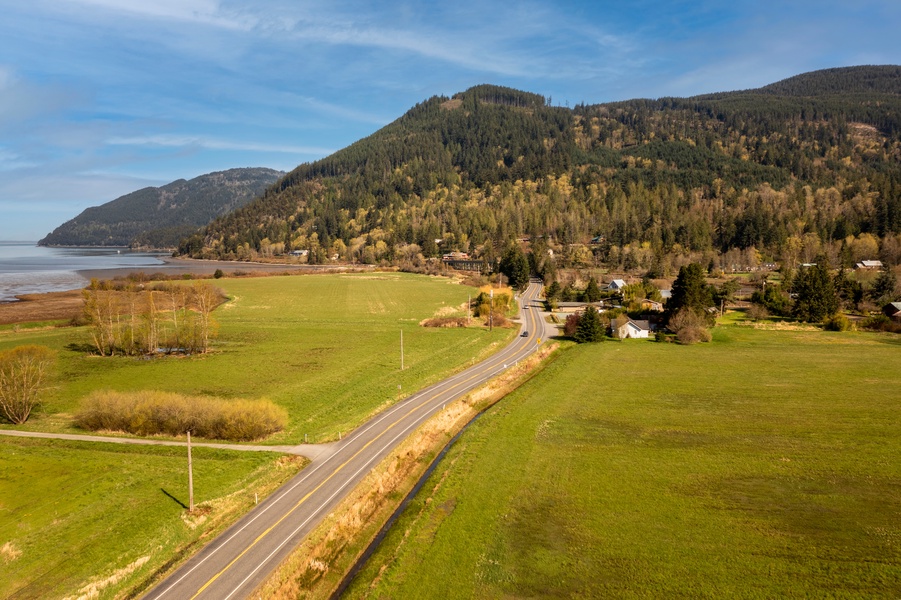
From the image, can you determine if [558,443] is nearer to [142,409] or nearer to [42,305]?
[142,409]

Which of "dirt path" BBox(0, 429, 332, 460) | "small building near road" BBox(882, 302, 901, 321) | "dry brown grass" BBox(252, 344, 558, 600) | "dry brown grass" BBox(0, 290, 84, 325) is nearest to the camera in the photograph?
"dry brown grass" BBox(252, 344, 558, 600)

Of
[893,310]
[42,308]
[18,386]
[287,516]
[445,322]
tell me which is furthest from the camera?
[42,308]

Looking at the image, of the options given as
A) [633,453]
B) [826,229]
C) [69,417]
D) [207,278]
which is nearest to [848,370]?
[633,453]

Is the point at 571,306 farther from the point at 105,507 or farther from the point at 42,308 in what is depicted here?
the point at 42,308

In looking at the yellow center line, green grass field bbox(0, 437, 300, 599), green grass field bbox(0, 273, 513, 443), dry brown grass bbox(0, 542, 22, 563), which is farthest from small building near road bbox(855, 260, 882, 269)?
dry brown grass bbox(0, 542, 22, 563)

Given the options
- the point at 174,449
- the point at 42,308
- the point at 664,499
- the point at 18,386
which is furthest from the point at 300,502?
the point at 42,308

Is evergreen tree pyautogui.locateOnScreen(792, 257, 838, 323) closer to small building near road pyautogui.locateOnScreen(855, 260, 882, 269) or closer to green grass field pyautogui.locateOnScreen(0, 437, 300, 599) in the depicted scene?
small building near road pyautogui.locateOnScreen(855, 260, 882, 269)

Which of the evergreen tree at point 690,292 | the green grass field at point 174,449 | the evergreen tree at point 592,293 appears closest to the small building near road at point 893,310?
the evergreen tree at point 690,292
